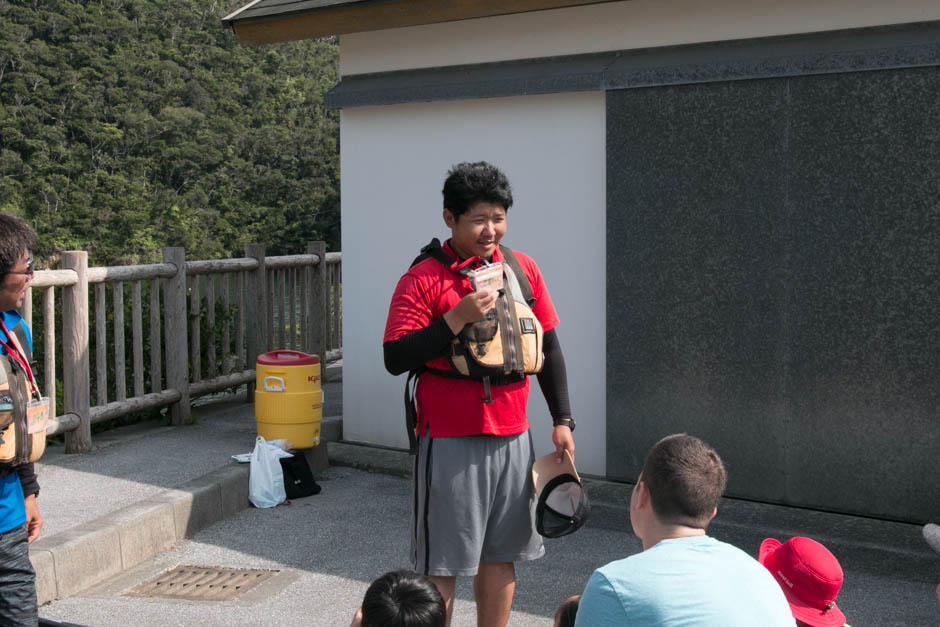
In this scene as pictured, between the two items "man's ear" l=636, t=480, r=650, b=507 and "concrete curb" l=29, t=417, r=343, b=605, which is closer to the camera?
"man's ear" l=636, t=480, r=650, b=507

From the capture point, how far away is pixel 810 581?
104 inches

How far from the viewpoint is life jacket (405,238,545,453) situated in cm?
322

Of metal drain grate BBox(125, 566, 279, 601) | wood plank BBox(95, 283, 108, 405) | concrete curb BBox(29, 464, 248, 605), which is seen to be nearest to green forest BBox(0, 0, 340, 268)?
wood plank BBox(95, 283, 108, 405)

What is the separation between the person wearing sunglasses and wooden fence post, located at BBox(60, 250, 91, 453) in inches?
149

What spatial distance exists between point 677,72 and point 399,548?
3.26 m

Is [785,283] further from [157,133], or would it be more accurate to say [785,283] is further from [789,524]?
[157,133]

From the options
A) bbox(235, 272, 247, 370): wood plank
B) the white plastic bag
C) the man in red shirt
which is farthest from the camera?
bbox(235, 272, 247, 370): wood plank

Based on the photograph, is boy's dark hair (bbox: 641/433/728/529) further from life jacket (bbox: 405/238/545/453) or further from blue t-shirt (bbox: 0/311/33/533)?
blue t-shirt (bbox: 0/311/33/533)

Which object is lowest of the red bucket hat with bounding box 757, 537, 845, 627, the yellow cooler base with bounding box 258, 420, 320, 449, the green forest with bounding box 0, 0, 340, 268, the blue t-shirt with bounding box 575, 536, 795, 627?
the yellow cooler base with bounding box 258, 420, 320, 449

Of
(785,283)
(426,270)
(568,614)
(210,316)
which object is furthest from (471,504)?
(210,316)

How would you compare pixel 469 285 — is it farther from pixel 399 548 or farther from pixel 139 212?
pixel 139 212

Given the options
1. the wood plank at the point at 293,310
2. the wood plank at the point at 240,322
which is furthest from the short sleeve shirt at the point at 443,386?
the wood plank at the point at 293,310

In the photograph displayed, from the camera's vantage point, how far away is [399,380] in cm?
711

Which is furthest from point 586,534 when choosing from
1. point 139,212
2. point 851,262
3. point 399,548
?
point 139,212
